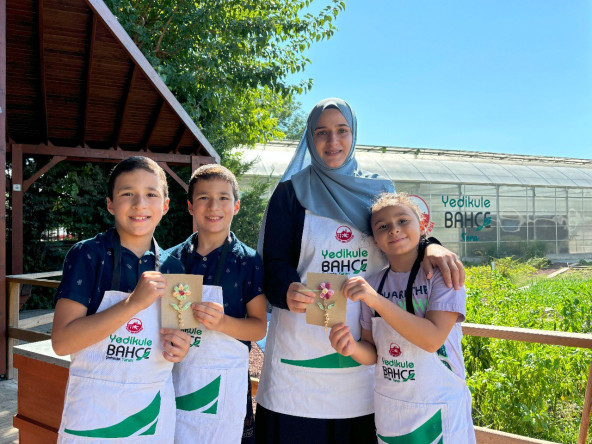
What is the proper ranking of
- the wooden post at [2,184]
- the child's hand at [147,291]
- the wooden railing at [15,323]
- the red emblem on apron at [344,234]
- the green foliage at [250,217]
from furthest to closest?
the green foliage at [250,217], the wooden railing at [15,323], the wooden post at [2,184], the red emblem on apron at [344,234], the child's hand at [147,291]

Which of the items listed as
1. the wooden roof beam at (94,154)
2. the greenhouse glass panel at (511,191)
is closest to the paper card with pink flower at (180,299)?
the wooden roof beam at (94,154)

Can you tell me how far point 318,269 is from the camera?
2.02 meters

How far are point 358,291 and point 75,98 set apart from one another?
6230mm

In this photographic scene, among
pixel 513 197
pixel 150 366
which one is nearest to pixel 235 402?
pixel 150 366

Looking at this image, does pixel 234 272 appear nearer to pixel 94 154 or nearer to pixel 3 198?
pixel 3 198

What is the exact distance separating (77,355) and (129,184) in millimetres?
616

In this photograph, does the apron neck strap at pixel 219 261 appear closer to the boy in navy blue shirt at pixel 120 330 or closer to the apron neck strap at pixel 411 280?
the boy in navy blue shirt at pixel 120 330

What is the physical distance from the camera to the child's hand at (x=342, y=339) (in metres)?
1.70

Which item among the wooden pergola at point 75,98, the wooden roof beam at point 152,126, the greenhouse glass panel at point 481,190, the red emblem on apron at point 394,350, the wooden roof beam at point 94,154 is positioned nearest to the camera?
the red emblem on apron at point 394,350

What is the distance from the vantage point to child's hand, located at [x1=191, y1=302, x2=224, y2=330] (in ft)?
5.38

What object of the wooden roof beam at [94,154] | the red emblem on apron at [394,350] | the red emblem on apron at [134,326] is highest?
the wooden roof beam at [94,154]

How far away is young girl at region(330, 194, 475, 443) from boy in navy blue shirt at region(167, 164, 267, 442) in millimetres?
349

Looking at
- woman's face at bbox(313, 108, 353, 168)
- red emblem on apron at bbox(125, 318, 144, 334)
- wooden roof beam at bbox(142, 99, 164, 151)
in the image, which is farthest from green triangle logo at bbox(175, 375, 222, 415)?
wooden roof beam at bbox(142, 99, 164, 151)

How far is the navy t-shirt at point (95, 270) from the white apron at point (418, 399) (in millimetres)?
915
